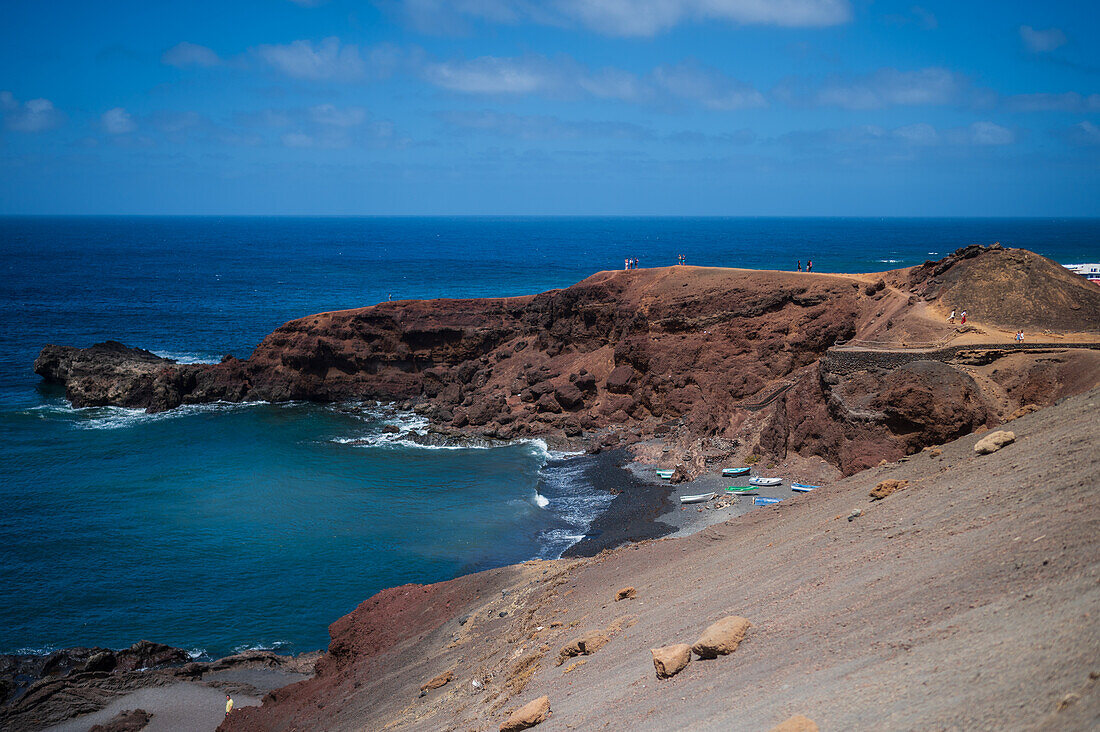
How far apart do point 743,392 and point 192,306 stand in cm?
7232

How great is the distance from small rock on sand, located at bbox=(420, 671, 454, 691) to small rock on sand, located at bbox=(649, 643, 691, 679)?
6.13 m

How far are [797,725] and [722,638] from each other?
11.1 ft

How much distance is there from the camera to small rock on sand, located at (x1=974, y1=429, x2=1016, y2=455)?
15484 millimetres

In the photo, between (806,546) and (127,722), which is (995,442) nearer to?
(806,546)

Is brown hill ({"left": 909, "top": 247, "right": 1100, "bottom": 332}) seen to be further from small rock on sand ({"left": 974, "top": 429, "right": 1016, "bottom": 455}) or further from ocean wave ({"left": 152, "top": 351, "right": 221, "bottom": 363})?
ocean wave ({"left": 152, "top": 351, "right": 221, "bottom": 363})

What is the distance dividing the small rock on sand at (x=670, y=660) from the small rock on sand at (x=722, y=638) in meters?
0.24

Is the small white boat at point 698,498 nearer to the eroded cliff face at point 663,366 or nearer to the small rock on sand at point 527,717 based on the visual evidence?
the eroded cliff face at point 663,366

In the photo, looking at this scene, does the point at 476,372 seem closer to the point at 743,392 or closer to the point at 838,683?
the point at 743,392

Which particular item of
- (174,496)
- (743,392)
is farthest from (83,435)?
(743,392)

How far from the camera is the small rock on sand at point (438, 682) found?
15.7m

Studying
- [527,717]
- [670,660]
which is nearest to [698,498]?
[670,660]

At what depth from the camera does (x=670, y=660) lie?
1102 centimetres

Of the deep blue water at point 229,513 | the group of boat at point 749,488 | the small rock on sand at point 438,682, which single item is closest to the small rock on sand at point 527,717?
the small rock on sand at point 438,682

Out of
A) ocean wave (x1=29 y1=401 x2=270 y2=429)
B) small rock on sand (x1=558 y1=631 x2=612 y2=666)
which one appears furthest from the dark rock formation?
ocean wave (x1=29 y1=401 x2=270 y2=429)
